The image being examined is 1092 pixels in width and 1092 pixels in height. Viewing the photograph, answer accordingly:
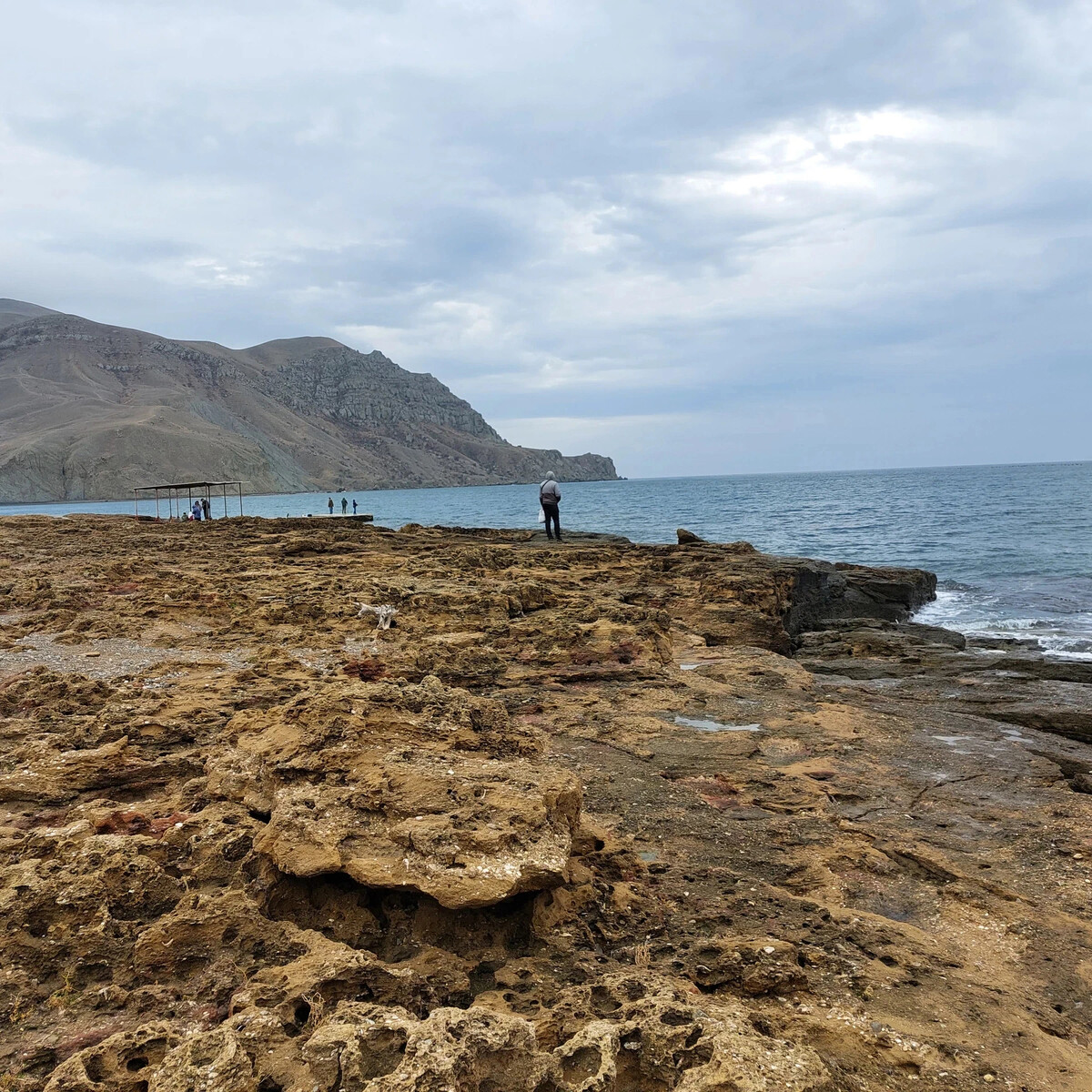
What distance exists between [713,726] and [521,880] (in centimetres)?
412

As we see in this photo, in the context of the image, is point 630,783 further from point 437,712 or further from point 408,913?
point 408,913

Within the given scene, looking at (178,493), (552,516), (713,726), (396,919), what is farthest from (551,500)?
(178,493)

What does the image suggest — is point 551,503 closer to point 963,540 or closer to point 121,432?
point 963,540

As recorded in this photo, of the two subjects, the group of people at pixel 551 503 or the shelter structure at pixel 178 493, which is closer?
the group of people at pixel 551 503

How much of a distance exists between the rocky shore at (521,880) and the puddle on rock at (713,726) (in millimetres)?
36

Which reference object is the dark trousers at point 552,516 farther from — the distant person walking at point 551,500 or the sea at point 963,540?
the sea at point 963,540

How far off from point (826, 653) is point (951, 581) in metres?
15.8

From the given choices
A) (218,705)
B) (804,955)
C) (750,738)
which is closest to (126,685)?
(218,705)

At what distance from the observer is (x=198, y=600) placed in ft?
36.2

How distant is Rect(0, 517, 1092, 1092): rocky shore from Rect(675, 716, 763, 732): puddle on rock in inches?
1.4

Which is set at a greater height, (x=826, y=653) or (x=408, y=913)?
(x=408, y=913)

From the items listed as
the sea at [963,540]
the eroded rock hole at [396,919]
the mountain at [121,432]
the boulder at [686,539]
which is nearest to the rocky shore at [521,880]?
the eroded rock hole at [396,919]

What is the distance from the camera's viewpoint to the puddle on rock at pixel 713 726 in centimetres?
725

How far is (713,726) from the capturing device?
7.34 meters
